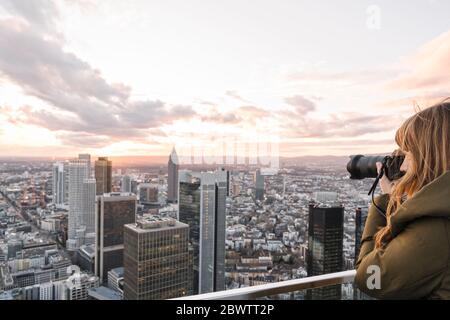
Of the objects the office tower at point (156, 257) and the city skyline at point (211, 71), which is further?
the office tower at point (156, 257)

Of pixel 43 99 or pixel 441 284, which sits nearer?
pixel 441 284

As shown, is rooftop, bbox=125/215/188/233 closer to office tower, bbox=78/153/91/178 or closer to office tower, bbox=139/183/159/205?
office tower, bbox=139/183/159/205

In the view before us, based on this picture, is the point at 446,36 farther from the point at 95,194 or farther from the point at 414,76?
the point at 95,194

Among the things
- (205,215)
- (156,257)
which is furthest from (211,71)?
(156,257)

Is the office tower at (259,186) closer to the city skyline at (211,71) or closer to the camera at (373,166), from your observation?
the city skyline at (211,71)

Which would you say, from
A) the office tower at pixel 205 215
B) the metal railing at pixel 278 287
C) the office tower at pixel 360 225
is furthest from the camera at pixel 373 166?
the office tower at pixel 205 215

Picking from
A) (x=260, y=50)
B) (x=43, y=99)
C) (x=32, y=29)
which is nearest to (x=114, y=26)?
(x=32, y=29)
